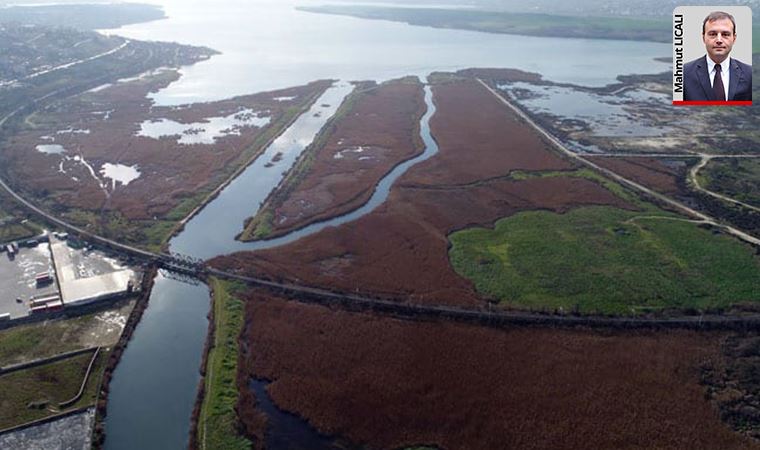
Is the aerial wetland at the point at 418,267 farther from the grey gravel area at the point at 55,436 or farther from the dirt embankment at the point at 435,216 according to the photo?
the grey gravel area at the point at 55,436

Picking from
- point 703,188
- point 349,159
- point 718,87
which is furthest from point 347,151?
point 718,87

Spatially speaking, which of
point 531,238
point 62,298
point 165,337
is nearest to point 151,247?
point 62,298

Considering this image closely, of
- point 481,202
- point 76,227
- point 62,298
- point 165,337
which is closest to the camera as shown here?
point 165,337

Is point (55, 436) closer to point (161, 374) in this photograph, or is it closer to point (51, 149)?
point (161, 374)

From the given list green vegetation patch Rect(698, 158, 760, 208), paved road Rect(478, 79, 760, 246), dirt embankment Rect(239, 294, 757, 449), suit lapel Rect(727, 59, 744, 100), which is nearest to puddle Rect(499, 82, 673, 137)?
paved road Rect(478, 79, 760, 246)

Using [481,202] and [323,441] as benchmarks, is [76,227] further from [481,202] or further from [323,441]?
[481,202]

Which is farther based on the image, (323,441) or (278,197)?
(278,197)
